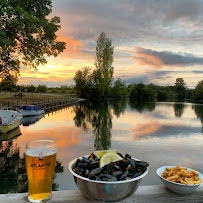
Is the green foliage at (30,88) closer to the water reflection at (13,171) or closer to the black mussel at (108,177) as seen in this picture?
the water reflection at (13,171)

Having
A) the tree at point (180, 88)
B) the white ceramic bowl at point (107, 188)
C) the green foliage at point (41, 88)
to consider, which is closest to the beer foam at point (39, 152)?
the white ceramic bowl at point (107, 188)

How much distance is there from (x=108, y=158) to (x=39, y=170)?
21.4 inches

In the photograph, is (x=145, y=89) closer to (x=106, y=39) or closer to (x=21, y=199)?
(x=106, y=39)

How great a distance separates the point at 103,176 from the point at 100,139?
12036 mm

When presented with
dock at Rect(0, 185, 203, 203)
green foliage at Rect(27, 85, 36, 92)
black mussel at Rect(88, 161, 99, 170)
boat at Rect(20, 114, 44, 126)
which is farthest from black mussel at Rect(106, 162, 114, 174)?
green foliage at Rect(27, 85, 36, 92)

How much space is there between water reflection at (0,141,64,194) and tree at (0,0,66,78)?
978 centimetres

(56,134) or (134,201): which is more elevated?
(134,201)

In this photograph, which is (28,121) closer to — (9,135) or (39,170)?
(9,135)

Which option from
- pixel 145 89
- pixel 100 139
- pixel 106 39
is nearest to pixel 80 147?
pixel 100 139

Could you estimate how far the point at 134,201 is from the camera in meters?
1.62

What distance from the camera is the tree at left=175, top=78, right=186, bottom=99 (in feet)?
401

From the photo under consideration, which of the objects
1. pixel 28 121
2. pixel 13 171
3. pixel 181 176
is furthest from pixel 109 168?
pixel 28 121

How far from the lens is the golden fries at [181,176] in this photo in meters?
1.74

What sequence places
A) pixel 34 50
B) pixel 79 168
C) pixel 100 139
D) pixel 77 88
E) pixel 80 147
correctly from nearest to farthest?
pixel 79 168
pixel 80 147
pixel 100 139
pixel 34 50
pixel 77 88
